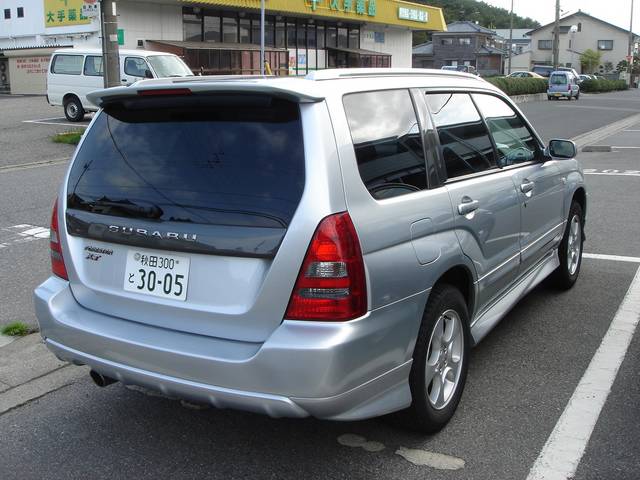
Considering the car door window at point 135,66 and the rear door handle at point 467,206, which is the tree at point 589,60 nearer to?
the car door window at point 135,66

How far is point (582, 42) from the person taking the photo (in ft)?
354

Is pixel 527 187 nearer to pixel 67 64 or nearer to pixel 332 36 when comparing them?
pixel 67 64

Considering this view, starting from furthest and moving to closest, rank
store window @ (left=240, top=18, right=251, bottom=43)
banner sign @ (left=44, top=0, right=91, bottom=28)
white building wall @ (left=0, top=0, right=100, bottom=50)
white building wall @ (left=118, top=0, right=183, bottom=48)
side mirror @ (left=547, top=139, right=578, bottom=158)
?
store window @ (left=240, top=18, right=251, bottom=43) < white building wall @ (left=0, top=0, right=100, bottom=50) < banner sign @ (left=44, top=0, right=91, bottom=28) < white building wall @ (left=118, top=0, right=183, bottom=48) < side mirror @ (left=547, top=139, right=578, bottom=158)

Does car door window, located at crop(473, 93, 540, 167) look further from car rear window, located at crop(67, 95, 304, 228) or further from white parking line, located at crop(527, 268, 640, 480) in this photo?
car rear window, located at crop(67, 95, 304, 228)

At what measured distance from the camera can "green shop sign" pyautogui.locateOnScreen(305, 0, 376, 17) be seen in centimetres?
3883

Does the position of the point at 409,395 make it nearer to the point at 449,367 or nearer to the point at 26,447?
the point at 449,367

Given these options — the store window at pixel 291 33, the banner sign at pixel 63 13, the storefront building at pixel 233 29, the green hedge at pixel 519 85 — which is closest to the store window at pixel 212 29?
the storefront building at pixel 233 29

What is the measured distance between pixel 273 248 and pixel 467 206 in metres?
1.34

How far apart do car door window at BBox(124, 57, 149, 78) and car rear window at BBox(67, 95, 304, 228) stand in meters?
17.9

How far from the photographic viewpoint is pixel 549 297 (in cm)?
581

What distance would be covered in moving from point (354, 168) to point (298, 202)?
0.32 m

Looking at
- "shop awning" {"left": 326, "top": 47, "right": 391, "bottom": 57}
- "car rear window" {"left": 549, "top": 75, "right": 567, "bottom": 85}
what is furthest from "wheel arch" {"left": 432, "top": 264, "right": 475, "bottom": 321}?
"car rear window" {"left": 549, "top": 75, "right": 567, "bottom": 85}

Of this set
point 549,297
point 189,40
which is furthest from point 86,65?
point 549,297

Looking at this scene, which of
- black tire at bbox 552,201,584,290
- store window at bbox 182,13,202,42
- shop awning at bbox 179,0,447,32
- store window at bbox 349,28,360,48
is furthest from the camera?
store window at bbox 349,28,360,48
